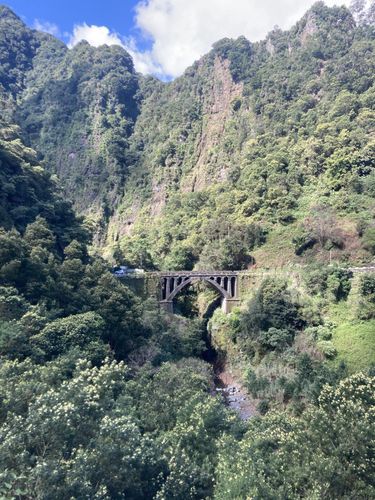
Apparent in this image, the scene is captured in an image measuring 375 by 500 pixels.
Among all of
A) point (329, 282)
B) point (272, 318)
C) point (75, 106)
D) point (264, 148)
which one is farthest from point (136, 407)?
point (75, 106)

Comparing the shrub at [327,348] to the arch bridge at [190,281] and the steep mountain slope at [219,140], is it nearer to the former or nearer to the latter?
the steep mountain slope at [219,140]

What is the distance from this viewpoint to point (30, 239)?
37375mm

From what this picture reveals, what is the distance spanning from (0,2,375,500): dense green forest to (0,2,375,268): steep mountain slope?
41 centimetres

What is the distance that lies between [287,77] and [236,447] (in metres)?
81.5

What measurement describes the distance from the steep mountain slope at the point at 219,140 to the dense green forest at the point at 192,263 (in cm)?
41

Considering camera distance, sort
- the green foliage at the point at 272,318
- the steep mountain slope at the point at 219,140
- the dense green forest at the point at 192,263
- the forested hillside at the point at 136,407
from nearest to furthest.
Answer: the forested hillside at the point at 136,407 < the dense green forest at the point at 192,263 < the green foliage at the point at 272,318 < the steep mountain slope at the point at 219,140

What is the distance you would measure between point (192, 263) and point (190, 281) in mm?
9648

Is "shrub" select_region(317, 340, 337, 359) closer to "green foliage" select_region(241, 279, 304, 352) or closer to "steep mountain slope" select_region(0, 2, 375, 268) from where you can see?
"green foliage" select_region(241, 279, 304, 352)

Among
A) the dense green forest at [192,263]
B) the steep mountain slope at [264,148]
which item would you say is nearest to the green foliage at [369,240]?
the dense green forest at [192,263]

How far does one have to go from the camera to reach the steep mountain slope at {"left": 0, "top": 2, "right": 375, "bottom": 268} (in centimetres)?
5900

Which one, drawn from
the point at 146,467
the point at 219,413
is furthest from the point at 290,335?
the point at 146,467

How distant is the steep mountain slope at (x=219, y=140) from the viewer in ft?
194

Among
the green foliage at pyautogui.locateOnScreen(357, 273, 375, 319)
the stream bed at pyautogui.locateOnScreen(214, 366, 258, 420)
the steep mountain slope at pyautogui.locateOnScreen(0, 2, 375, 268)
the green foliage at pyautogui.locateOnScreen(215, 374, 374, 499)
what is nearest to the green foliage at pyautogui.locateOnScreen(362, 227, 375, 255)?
the steep mountain slope at pyautogui.locateOnScreen(0, 2, 375, 268)

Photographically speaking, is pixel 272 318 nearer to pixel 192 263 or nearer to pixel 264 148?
pixel 192 263
